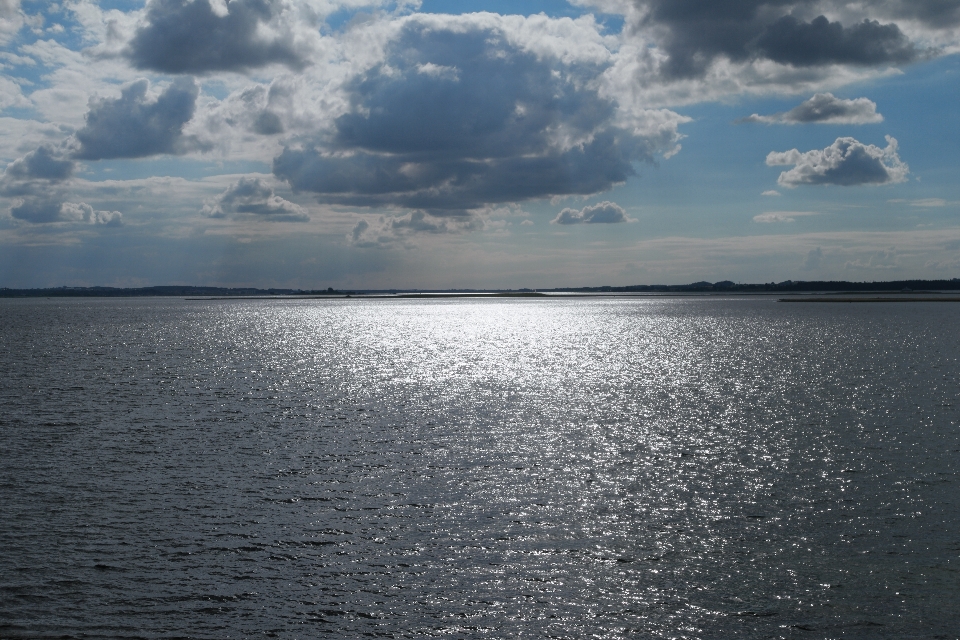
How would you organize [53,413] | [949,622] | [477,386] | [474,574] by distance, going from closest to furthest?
[949,622] → [474,574] → [53,413] → [477,386]

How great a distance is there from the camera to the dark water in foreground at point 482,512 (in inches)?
716

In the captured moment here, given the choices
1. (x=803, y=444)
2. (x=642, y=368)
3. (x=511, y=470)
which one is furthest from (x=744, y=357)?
(x=511, y=470)

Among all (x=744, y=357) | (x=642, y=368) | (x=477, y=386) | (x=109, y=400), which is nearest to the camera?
(x=109, y=400)

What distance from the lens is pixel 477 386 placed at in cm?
6481

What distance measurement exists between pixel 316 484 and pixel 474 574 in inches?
454

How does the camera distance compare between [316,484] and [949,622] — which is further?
[316,484]

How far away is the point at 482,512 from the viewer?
26.1 meters

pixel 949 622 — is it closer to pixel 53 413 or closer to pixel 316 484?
pixel 316 484

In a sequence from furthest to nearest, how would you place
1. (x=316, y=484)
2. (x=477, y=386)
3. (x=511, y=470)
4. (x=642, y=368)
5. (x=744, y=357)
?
(x=744, y=357), (x=642, y=368), (x=477, y=386), (x=511, y=470), (x=316, y=484)

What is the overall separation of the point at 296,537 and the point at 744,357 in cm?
7483

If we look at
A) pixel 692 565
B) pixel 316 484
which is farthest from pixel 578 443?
pixel 692 565

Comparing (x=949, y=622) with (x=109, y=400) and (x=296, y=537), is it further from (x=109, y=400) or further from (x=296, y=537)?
(x=109, y=400)

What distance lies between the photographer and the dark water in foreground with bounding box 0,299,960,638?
18.2 meters

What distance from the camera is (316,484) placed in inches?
1183
